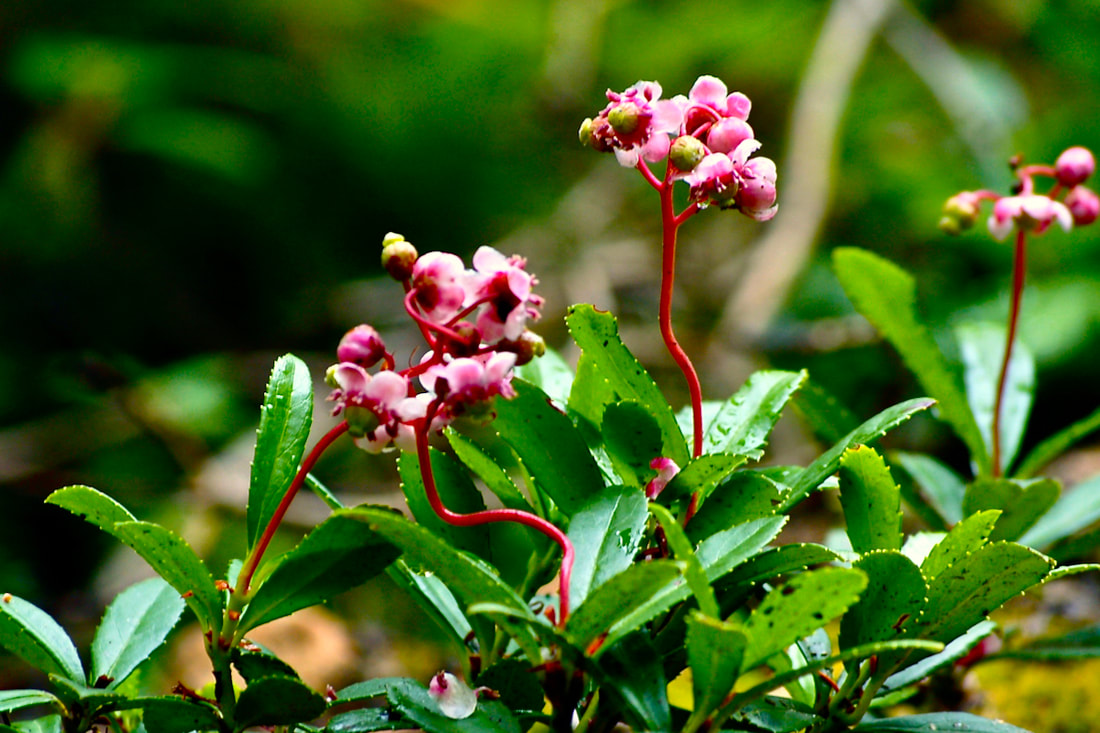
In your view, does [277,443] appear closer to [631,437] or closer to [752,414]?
[631,437]

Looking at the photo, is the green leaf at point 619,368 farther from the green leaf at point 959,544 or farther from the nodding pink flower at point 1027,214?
the nodding pink flower at point 1027,214

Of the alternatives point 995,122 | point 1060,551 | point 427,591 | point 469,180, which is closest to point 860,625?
point 427,591

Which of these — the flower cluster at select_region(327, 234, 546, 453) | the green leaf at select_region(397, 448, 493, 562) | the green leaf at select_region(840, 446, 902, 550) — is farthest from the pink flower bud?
the green leaf at select_region(840, 446, 902, 550)

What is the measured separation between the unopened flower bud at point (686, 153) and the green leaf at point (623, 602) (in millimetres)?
254

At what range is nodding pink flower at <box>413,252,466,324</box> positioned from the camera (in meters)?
0.50

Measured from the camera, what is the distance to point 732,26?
3.33 m

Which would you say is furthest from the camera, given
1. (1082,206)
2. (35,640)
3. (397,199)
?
(397,199)

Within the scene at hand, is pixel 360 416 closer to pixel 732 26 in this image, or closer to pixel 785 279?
pixel 785 279

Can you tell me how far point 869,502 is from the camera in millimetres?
609

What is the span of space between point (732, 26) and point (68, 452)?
2681mm

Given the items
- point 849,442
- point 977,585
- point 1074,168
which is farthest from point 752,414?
point 1074,168

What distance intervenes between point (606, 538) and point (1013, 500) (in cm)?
44

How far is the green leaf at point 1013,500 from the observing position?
2.52 feet

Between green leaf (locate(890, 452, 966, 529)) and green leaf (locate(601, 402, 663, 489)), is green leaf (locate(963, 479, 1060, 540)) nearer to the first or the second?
green leaf (locate(890, 452, 966, 529))
